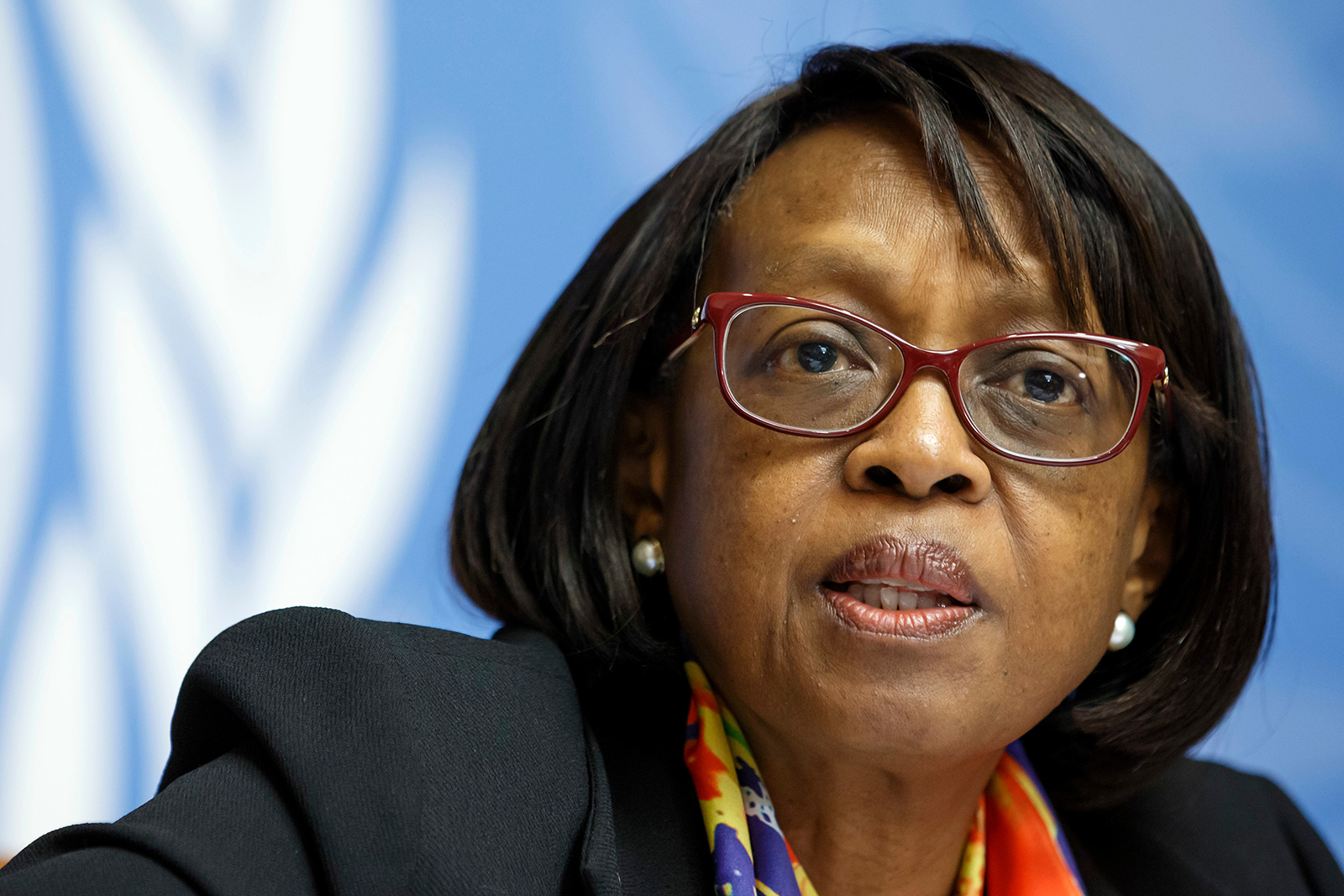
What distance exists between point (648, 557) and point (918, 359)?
1.19ft

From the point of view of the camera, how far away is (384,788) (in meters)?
0.87

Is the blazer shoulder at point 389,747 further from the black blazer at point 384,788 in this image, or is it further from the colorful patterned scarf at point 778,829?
the colorful patterned scarf at point 778,829

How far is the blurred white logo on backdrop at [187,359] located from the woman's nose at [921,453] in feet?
3.61

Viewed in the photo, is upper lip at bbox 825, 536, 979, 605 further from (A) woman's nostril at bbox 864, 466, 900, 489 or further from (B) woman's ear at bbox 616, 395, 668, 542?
(B) woman's ear at bbox 616, 395, 668, 542

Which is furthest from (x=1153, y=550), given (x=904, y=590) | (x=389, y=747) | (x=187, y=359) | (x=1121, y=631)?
(x=187, y=359)

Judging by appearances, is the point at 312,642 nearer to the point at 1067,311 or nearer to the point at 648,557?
the point at 648,557

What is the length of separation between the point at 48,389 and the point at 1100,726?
155 cm

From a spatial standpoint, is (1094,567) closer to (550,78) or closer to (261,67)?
(550,78)

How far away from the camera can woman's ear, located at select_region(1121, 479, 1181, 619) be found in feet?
4.37

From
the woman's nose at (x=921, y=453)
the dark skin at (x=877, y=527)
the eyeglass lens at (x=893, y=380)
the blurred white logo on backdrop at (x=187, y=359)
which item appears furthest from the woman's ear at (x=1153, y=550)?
the blurred white logo on backdrop at (x=187, y=359)

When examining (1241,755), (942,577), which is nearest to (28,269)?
(942,577)

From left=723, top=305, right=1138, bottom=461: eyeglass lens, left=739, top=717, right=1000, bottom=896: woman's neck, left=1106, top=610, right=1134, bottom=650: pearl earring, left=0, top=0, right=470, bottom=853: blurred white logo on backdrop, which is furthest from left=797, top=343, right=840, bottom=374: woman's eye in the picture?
left=0, top=0, right=470, bottom=853: blurred white logo on backdrop

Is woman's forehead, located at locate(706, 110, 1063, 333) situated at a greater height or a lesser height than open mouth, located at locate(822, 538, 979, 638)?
greater

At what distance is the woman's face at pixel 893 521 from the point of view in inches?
41.2
